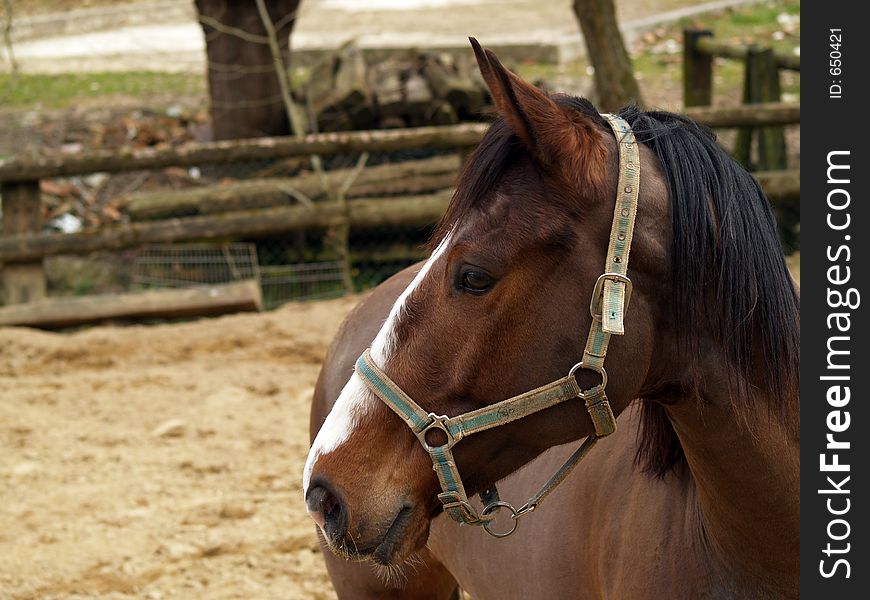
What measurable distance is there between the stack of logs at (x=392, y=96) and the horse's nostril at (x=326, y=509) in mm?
7397

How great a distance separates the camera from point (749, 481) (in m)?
1.87

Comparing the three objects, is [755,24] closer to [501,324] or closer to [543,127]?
[543,127]

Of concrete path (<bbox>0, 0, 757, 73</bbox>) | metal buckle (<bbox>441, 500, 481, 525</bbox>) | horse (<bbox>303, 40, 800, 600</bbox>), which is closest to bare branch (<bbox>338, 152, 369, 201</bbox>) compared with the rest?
concrete path (<bbox>0, 0, 757, 73</bbox>)

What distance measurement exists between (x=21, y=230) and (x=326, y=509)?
652 centimetres

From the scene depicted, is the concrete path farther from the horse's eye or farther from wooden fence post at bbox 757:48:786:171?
the horse's eye

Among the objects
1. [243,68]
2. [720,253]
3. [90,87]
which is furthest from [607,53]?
[90,87]

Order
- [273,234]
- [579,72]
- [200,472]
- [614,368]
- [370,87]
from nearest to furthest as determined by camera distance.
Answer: [614,368], [200,472], [273,234], [370,87], [579,72]

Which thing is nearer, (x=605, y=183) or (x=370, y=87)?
(x=605, y=183)

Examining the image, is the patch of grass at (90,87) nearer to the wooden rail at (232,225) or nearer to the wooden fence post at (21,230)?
the wooden fence post at (21,230)

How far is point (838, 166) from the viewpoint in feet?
6.38

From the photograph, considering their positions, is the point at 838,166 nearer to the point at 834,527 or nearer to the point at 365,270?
the point at 834,527

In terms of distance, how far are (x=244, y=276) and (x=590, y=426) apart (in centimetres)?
640

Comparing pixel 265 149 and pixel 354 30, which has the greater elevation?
pixel 265 149

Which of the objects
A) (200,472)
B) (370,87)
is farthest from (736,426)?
(370,87)
